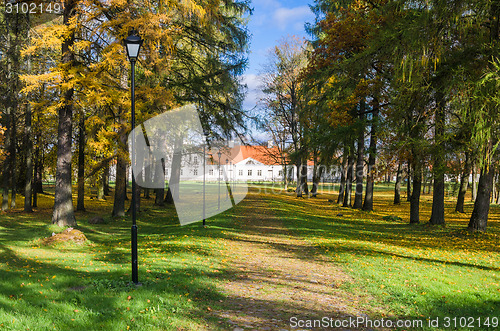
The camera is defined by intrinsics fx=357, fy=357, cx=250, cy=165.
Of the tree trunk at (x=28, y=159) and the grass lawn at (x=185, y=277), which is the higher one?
the tree trunk at (x=28, y=159)

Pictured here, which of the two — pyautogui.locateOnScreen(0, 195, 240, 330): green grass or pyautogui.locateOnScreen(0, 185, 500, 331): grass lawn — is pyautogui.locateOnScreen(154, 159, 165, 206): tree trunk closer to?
pyautogui.locateOnScreen(0, 185, 500, 331): grass lawn

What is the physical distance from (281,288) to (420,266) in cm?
391

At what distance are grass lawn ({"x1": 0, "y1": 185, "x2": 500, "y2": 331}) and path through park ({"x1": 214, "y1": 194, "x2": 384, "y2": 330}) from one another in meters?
0.28

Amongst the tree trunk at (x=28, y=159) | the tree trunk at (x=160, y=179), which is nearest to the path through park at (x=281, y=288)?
the tree trunk at (x=28, y=159)

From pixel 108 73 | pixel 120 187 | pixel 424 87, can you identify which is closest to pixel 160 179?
pixel 120 187

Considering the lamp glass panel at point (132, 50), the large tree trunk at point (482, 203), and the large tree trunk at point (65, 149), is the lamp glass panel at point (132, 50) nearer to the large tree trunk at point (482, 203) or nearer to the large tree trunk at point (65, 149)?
the large tree trunk at point (65, 149)

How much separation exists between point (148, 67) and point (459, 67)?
34.5 ft

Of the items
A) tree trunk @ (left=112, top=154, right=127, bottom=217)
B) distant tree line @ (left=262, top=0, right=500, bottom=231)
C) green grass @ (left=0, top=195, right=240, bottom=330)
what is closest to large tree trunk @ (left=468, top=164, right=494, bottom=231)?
distant tree line @ (left=262, top=0, right=500, bottom=231)

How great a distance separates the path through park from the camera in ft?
16.5

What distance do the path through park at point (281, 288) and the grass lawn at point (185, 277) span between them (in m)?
A: 0.28

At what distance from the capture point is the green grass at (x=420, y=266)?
18.6 feet

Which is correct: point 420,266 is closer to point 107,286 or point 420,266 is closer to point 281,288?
point 281,288

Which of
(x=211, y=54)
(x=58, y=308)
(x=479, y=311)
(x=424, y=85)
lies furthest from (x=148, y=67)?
(x=479, y=311)

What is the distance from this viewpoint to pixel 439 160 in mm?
12188
